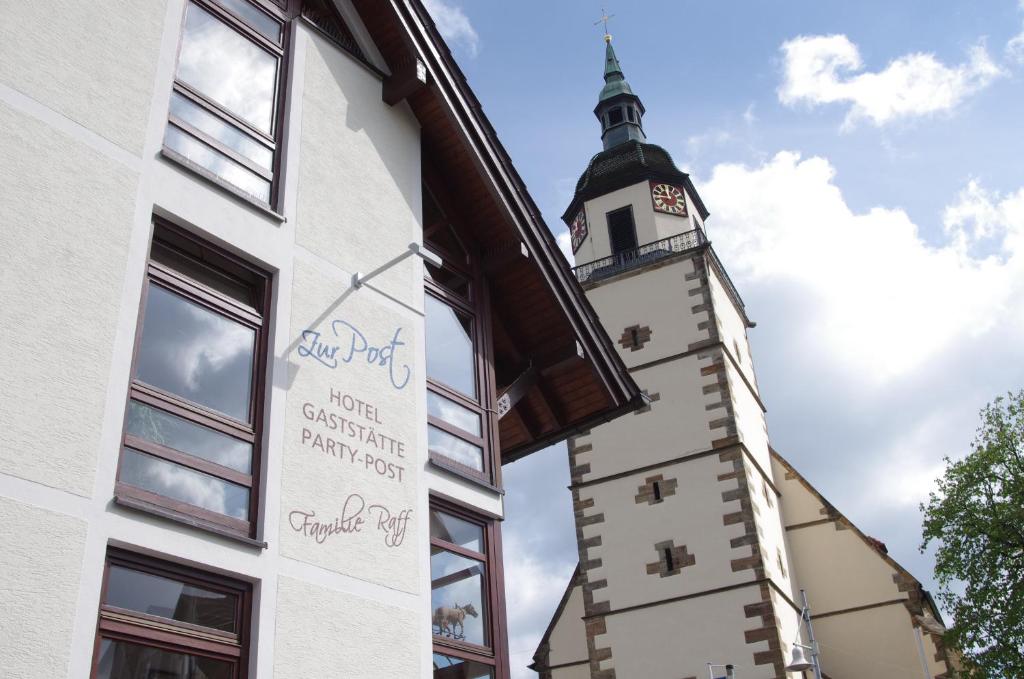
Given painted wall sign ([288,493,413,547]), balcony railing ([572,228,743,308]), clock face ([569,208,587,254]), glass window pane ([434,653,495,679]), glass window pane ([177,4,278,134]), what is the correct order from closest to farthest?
painted wall sign ([288,493,413,547])
glass window pane ([434,653,495,679])
glass window pane ([177,4,278,134])
balcony railing ([572,228,743,308])
clock face ([569,208,587,254])

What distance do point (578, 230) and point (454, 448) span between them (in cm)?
2481

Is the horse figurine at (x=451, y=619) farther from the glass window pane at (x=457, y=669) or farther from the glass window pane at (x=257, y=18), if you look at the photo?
the glass window pane at (x=257, y=18)

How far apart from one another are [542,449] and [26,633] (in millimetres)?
7393

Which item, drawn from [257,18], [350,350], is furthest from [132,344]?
[257,18]

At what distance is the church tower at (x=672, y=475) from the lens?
2473cm

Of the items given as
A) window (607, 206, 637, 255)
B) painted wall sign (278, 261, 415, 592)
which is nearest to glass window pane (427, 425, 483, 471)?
painted wall sign (278, 261, 415, 592)

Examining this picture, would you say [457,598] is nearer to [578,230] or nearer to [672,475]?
[672,475]

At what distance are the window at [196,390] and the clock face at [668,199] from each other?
2530 centimetres

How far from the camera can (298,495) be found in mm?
7539

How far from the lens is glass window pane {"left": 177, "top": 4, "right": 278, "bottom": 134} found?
8.52m

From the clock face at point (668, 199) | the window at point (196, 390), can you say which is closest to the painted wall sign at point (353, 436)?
the window at point (196, 390)

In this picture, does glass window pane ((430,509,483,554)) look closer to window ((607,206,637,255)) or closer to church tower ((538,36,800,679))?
church tower ((538,36,800,679))

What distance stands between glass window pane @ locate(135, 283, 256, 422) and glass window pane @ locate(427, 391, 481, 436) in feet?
6.87

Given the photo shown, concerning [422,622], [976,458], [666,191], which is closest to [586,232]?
[666,191]
